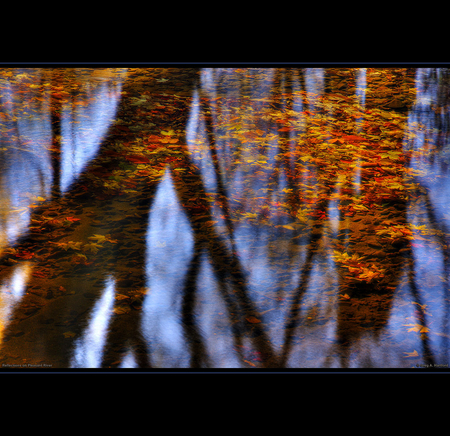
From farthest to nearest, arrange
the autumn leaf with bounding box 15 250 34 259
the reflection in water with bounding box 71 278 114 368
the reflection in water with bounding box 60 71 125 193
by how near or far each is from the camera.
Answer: the reflection in water with bounding box 60 71 125 193, the autumn leaf with bounding box 15 250 34 259, the reflection in water with bounding box 71 278 114 368

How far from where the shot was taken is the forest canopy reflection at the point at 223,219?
5.65 feet

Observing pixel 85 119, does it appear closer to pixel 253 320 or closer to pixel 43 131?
pixel 43 131

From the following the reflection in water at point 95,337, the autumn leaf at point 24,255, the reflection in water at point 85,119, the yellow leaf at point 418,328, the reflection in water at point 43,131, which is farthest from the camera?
the reflection in water at point 85,119

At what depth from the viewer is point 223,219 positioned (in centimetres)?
228

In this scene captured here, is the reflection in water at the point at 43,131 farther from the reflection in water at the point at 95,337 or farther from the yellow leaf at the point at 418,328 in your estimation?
the yellow leaf at the point at 418,328

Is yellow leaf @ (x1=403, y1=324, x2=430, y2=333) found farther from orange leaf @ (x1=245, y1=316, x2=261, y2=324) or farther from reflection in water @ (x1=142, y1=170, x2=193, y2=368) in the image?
reflection in water @ (x1=142, y1=170, x2=193, y2=368)

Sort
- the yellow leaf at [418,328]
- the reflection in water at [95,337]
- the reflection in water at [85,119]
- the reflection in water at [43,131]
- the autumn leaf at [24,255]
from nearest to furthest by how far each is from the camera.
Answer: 1. the reflection in water at [95,337]
2. the yellow leaf at [418,328]
3. the autumn leaf at [24,255]
4. the reflection in water at [43,131]
5. the reflection in water at [85,119]

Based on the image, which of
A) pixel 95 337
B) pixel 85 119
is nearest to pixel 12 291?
pixel 95 337

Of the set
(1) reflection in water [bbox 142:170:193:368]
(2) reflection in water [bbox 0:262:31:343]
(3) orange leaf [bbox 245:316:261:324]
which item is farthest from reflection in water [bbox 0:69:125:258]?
(3) orange leaf [bbox 245:316:261:324]

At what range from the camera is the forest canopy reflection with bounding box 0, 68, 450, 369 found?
67.7 inches

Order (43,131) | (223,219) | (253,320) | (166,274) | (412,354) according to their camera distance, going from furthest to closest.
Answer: (43,131) → (223,219) → (166,274) → (253,320) → (412,354)

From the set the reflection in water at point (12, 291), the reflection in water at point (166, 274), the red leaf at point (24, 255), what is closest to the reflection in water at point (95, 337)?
the reflection in water at point (166, 274)

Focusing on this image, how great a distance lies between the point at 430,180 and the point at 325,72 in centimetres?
146

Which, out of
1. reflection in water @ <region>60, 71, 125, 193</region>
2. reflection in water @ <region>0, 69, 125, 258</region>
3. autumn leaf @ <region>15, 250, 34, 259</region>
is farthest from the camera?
reflection in water @ <region>60, 71, 125, 193</region>
